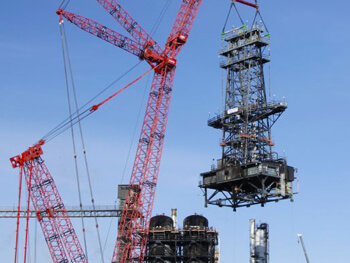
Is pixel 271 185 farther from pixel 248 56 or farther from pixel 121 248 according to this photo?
pixel 121 248

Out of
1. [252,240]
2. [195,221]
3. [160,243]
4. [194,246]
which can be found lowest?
[194,246]

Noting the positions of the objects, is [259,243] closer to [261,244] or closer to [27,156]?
[261,244]

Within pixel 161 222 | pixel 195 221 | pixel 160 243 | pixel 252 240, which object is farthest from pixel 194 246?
pixel 252 240

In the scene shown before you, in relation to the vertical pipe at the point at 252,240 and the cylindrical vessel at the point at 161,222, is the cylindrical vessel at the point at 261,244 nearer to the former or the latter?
the vertical pipe at the point at 252,240

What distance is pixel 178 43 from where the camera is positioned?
171m

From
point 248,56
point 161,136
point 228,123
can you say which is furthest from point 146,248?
point 248,56

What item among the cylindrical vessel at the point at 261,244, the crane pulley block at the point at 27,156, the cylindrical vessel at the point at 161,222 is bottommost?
the cylindrical vessel at the point at 261,244

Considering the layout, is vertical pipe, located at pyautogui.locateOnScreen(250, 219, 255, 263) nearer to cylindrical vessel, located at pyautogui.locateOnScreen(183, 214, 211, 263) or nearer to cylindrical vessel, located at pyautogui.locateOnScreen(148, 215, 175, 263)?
cylindrical vessel, located at pyautogui.locateOnScreen(183, 214, 211, 263)

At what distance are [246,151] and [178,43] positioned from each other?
4007 cm

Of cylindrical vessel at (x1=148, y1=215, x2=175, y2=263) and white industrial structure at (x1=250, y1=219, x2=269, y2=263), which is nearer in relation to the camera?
white industrial structure at (x1=250, y1=219, x2=269, y2=263)

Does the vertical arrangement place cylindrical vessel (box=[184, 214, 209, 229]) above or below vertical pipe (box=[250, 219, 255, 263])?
above

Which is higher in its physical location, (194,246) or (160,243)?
(160,243)

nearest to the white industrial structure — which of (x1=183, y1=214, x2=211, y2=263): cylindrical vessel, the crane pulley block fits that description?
(x1=183, y1=214, x2=211, y2=263): cylindrical vessel

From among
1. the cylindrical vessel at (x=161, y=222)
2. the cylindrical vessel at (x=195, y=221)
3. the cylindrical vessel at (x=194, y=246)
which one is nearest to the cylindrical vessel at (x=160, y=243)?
the cylindrical vessel at (x=161, y=222)
